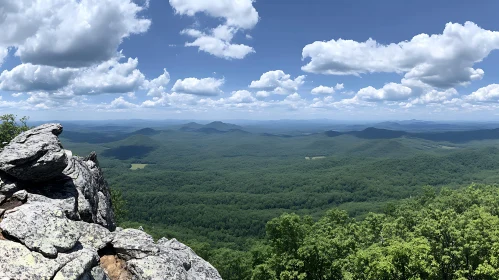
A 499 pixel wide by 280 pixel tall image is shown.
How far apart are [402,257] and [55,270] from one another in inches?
1087

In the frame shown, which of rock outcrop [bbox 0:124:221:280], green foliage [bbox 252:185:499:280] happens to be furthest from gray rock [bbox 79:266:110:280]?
green foliage [bbox 252:185:499:280]

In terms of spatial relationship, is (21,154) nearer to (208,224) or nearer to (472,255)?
(472,255)

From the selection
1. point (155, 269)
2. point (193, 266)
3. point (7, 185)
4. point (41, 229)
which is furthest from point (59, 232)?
point (193, 266)

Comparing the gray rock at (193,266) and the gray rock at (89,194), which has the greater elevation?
the gray rock at (89,194)

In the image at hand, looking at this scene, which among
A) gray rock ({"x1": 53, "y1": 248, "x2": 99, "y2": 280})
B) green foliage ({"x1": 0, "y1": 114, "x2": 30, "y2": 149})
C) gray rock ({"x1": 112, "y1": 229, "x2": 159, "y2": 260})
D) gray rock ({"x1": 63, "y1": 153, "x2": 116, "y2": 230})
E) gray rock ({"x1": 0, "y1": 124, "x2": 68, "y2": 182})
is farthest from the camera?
green foliage ({"x1": 0, "y1": 114, "x2": 30, "y2": 149})

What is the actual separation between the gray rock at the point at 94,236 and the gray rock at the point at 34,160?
4855 mm

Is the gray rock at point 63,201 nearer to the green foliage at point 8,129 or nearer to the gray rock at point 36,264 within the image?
the gray rock at point 36,264

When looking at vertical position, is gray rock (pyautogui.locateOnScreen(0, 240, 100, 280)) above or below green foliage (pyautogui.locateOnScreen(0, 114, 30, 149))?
below

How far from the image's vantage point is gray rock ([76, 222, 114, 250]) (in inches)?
762

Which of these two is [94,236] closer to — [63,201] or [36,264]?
[63,201]

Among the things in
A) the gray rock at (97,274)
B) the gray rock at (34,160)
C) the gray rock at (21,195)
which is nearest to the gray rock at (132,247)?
the gray rock at (97,274)

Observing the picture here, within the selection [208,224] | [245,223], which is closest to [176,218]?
[208,224]

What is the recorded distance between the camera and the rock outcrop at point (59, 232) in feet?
50.2

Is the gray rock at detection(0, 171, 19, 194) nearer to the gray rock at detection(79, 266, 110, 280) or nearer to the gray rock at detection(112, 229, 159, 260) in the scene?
the gray rock at detection(112, 229, 159, 260)
